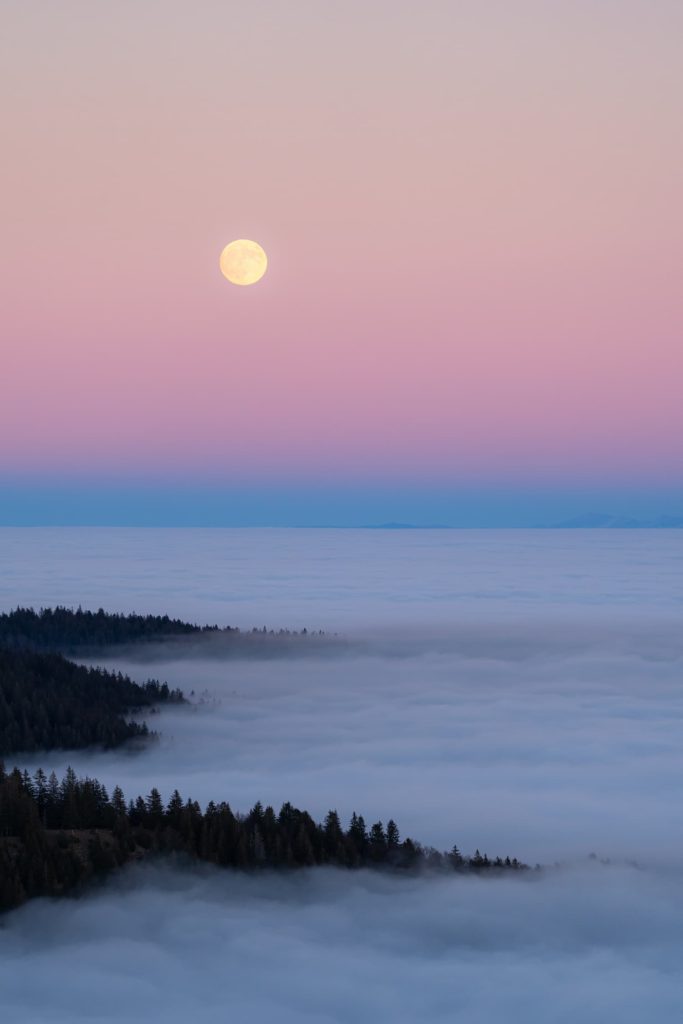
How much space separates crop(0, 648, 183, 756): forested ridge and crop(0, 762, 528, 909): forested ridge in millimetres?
30600

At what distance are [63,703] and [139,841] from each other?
179 ft

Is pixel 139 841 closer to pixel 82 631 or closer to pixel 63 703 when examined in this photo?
pixel 63 703

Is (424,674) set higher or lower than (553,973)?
higher

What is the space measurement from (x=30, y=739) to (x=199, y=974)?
51783mm

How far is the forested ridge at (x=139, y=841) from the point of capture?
56750mm

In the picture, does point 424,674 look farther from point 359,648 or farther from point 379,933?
point 379,933

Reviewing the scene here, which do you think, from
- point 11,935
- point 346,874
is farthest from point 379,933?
point 11,935

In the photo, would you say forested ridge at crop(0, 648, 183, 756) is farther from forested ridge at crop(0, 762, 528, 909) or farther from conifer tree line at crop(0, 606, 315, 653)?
conifer tree line at crop(0, 606, 315, 653)

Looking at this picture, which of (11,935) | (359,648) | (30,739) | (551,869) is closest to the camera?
(11,935)

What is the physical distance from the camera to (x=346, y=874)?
63.2m

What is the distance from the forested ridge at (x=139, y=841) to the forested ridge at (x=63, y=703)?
1205 inches

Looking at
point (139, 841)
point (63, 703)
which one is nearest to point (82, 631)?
point (63, 703)

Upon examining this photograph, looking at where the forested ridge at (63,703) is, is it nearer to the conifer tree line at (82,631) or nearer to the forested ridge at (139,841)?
the forested ridge at (139,841)

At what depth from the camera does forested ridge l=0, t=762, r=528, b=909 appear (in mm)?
56750
